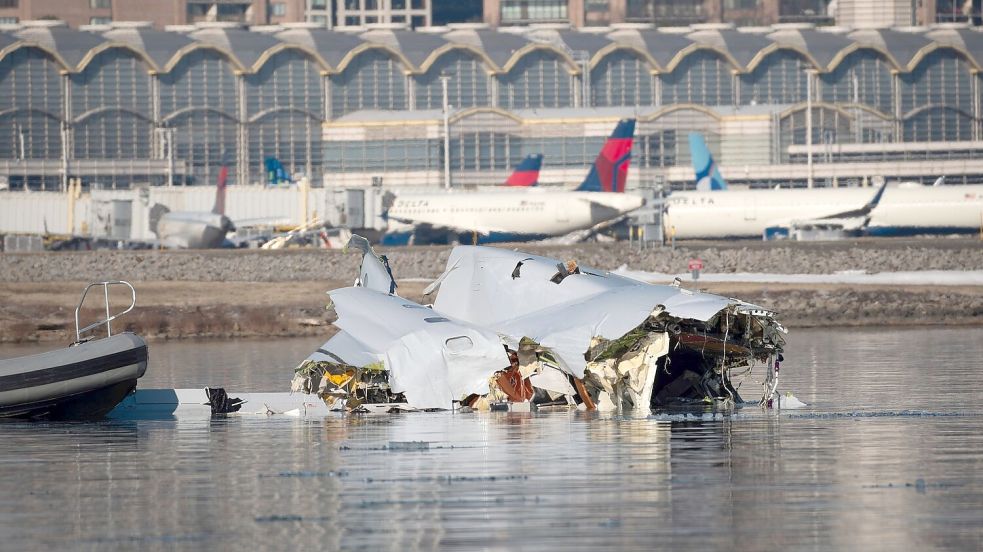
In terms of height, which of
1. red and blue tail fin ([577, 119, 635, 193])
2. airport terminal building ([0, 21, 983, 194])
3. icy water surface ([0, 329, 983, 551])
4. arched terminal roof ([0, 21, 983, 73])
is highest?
arched terminal roof ([0, 21, 983, 73])

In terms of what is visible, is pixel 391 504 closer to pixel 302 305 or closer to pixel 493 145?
pixel 302 305

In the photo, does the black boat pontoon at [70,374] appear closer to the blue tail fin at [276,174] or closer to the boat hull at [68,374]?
the boat hull at [68,374]

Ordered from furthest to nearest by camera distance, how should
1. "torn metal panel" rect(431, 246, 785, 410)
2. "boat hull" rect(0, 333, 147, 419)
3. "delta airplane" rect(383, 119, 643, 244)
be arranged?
1. "delta airplane" rect(383, 119, 643, 244)
2. "boat hull" rect(0, 333, 147, 419)
3. "torn metal panel" rect(431, 246, 785, 410)

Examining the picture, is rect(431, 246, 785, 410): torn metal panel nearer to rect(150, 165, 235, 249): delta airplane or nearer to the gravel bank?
the gravel bank

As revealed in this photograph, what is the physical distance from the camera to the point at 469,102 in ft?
541

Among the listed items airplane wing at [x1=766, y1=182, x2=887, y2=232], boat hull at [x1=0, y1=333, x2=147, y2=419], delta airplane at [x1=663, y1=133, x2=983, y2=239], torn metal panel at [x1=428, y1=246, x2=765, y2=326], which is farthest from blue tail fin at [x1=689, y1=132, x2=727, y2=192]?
boat hull at [x1=0, y1=333, x2=147, y2=419]

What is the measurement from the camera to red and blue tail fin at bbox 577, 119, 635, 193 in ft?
364

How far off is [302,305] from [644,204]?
45.5 meters

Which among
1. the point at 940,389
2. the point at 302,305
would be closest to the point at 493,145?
the point at 302,305

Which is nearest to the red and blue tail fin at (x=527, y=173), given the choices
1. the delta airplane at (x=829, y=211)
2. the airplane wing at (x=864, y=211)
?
the delta airplane at (x=829, y=211)

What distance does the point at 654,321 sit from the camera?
29.2m

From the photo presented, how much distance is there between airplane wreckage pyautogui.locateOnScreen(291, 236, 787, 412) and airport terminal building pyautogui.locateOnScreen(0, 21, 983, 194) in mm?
112549

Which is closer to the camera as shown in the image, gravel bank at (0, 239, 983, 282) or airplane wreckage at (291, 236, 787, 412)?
airplane wreckage at (291, 236, 787, 412)

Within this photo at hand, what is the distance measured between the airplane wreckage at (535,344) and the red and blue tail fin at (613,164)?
78172 mm
